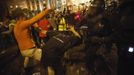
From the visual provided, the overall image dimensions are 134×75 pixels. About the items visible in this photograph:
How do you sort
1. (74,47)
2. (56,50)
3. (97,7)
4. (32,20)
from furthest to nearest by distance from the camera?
(74,47), (97,7), (56,50), (32,20)

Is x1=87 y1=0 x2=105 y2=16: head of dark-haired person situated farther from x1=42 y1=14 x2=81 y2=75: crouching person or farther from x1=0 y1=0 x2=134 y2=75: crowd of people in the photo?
x1=42 y1=14 x2=81 y2=75: crouching person

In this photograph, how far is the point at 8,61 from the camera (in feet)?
22.9

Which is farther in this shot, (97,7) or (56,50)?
(97,7)

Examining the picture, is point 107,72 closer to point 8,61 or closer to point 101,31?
point 101,31

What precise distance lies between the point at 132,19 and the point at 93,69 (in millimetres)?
3278

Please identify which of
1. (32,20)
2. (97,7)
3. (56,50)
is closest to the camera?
(32,20)

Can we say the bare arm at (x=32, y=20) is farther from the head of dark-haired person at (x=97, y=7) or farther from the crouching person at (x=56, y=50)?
the head of dark-haired person at (x=97, y=7)

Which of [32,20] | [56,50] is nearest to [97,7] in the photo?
[56,50]

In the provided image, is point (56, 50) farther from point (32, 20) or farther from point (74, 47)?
point (32, 20)

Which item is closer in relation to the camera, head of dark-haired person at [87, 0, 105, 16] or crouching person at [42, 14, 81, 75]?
crouching person at [42, 14, 81, 75]

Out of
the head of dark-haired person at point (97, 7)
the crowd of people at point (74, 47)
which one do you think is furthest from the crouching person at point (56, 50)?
the head of dark-haired person at point (97, 7)

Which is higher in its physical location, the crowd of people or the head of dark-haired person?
the head of dark-haired person

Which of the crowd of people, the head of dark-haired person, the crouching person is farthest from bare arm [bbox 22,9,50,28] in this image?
the head of dark-haired person

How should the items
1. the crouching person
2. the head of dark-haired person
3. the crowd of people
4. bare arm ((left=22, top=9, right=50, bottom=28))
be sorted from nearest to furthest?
bare arm ((left=22, top=9, right=50, bottom=28))
the crowd of people
the crouching person
the head of dark-haired person
